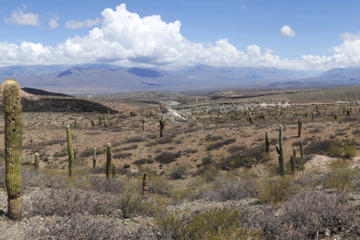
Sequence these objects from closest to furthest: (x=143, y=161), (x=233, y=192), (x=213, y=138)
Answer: (x=233, y=192)
(x=143, y=161)
(x=213, y=138)

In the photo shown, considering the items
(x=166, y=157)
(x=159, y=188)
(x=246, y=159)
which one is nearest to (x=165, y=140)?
(x=166, y=157)

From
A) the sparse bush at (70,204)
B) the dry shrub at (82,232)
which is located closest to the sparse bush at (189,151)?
the sparse bush at (70,204)

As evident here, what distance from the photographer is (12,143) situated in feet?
22.0

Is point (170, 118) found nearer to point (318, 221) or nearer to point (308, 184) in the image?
point (308, 184)

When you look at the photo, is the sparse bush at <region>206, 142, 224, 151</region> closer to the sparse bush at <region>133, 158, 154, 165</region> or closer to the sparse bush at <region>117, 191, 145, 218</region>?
the sparse bush at <region>133, 158, 154, 165</region>

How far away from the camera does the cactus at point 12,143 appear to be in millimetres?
→ 6602

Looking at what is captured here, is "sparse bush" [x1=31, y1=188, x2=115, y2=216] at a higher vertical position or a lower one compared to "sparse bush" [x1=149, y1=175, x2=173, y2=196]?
higher

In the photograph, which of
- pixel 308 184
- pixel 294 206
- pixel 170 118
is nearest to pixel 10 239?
pixel 294 206

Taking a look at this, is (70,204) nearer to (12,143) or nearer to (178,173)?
(12,143)

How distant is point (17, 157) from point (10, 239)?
6.43 feet

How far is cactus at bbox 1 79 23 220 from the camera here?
660 centimetres

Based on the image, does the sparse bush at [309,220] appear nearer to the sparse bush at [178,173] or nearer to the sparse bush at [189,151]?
the sparse bush at [178,173]

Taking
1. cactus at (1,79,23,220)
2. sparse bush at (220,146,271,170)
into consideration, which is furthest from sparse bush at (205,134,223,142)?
cactus at (1,79,23,220)

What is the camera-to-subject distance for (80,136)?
3619 cm
